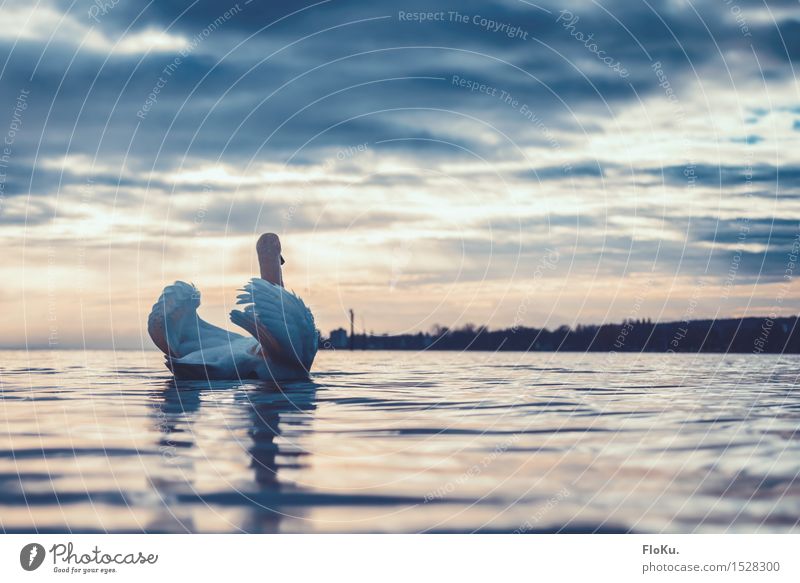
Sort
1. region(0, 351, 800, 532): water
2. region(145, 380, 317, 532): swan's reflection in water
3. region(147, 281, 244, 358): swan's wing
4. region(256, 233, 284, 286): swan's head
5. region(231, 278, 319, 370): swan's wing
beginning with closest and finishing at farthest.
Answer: region(145, 380, 317, 532): swan's reflection in water < region(0, 351, 800, 532): water < region(231, 278, 319, 370): swan's wing < region(147, 281, 244, 358): swan's wing < region(256, 233, 284, 286): swan's head

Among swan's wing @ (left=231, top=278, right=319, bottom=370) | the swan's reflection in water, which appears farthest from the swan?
the swan's reflection in water

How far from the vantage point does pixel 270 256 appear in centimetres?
2577

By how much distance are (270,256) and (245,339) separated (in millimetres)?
2730

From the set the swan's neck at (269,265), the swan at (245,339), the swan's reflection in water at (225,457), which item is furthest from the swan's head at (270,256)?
the swan's reflection in water at (225,457)

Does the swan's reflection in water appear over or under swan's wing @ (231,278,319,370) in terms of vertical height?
under

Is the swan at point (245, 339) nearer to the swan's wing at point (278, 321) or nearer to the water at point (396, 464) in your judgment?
the swan's wing at point (278, 321)

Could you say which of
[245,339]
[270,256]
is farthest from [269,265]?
[245,339]

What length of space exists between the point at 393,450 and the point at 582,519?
3444 millimetres

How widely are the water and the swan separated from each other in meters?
2.50

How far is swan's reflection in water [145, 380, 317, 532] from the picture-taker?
8.05 metres

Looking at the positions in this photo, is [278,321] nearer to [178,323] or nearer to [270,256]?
[178,323]

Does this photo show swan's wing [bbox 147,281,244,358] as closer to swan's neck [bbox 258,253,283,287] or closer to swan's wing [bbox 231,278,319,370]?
swan's neck [bbox 258,253,283,287]

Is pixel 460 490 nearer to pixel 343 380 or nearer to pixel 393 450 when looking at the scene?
pixel 393 450

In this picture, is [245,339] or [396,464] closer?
[396,464]
